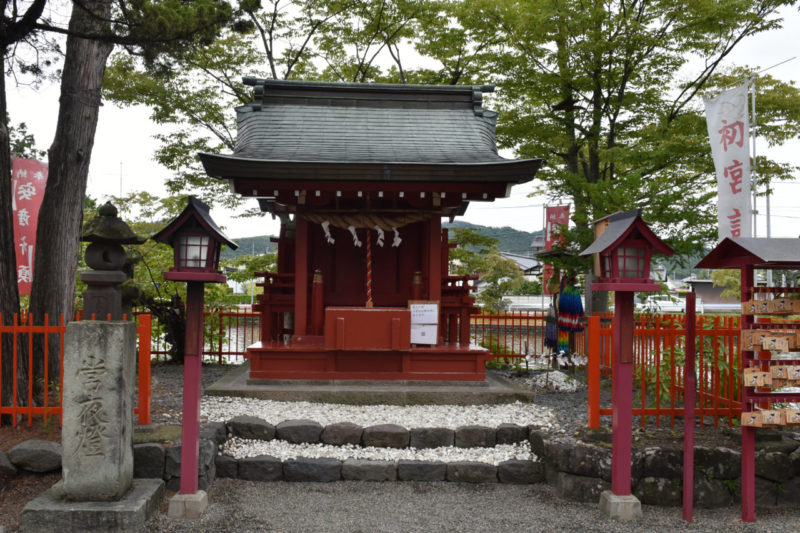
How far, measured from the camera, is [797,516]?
15.7 feet

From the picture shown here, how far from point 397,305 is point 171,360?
15.8 feet

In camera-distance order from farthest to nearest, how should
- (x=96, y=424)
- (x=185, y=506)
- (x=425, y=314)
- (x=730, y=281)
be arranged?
1. (x=730, y=281)
2. (x=425, y=314)
3. (x=185, y=506)
4. (x=96, y=424)

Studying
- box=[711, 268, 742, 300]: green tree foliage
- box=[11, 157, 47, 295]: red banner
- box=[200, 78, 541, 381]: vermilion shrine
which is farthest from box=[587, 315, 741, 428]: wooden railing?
box=[711, 268, 742, 300]: green tree foliage

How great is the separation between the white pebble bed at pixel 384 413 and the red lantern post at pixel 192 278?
4.83 ft

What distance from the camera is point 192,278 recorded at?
182 inches

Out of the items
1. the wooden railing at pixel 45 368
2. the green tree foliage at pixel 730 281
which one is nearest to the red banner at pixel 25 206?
the wooden railing at pixel 45 368

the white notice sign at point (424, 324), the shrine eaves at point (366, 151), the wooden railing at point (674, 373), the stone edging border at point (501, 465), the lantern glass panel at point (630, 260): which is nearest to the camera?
the lantern glass panel at point (630, 260)

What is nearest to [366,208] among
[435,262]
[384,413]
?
[435,262]

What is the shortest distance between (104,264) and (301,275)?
11.6ft

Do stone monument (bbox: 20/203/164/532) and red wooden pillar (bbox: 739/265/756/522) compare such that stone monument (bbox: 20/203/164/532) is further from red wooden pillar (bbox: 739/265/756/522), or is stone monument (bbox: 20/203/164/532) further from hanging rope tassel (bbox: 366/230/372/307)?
red wooden pillar (bbox: 739/265/756/522)

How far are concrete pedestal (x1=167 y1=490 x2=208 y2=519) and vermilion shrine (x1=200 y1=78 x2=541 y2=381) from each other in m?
3.27

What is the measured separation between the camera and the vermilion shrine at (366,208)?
25.6ft

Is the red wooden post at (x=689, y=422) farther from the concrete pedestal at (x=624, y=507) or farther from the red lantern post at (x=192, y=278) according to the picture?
the red lantern post at (x=192, y=278)

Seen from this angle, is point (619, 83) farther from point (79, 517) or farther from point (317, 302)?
point (79, 517)
